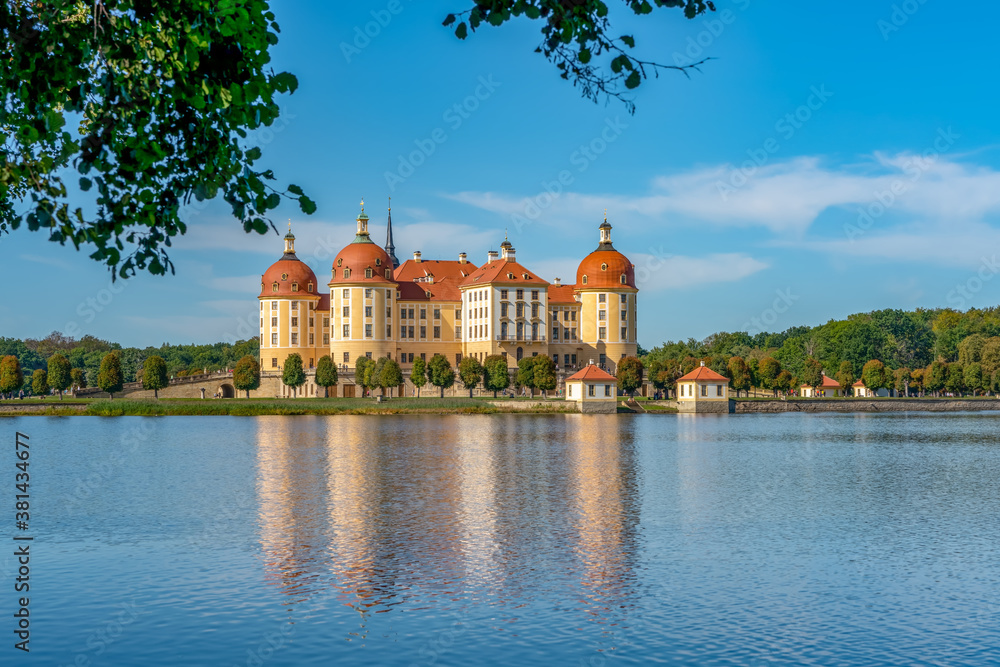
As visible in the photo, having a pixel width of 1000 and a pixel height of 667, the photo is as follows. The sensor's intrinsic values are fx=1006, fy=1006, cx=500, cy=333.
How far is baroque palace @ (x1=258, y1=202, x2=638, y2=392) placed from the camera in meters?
103

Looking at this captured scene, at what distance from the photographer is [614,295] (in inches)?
4208

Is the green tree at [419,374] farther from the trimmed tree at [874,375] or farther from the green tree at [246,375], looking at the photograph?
the trimmed tree at [874,375]

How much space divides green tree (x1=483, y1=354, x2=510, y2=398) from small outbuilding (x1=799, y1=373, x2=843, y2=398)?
41.1 meters

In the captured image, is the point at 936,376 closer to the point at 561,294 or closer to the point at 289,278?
the point at 561,294

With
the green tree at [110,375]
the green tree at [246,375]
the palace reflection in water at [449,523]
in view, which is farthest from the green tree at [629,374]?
the palace reflection in water at [449,523]

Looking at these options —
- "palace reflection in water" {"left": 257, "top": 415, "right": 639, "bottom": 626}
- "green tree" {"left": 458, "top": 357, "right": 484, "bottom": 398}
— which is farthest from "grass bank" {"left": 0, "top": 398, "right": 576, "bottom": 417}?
"palace reflection in water" {"left": 257, "top": 415, "right": 639, "bottom": 626}

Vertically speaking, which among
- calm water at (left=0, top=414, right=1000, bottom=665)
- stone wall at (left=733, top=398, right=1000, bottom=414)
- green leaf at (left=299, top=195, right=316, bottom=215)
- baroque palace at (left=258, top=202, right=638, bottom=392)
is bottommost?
calm water at (left=0, top=414, right=1000, bottom=665)

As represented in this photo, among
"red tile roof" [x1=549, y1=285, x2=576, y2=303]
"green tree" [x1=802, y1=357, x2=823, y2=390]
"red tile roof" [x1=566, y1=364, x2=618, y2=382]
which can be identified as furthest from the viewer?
"green tree" [x1=802, y1=357, x2=823, y2=390]

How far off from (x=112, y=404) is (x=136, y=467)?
138 feet

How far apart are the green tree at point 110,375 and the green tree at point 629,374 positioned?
45561mm

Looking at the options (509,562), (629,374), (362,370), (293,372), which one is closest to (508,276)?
(629,374)

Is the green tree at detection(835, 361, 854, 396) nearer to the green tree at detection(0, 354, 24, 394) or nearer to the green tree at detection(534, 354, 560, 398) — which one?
the green tree at detection(534, 354, 560, 398)

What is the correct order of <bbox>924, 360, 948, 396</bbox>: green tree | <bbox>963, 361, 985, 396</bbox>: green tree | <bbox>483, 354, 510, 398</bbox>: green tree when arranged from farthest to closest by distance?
<bbox>924, 360, 948, 396</bbox>: green tree < <bbox>963, 361, 985, 396</bbox>: green tree < <bbox>483, 354, 510, 398</bbox>: green tree

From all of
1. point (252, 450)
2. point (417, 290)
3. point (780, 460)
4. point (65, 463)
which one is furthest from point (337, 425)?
point (417, 290)
